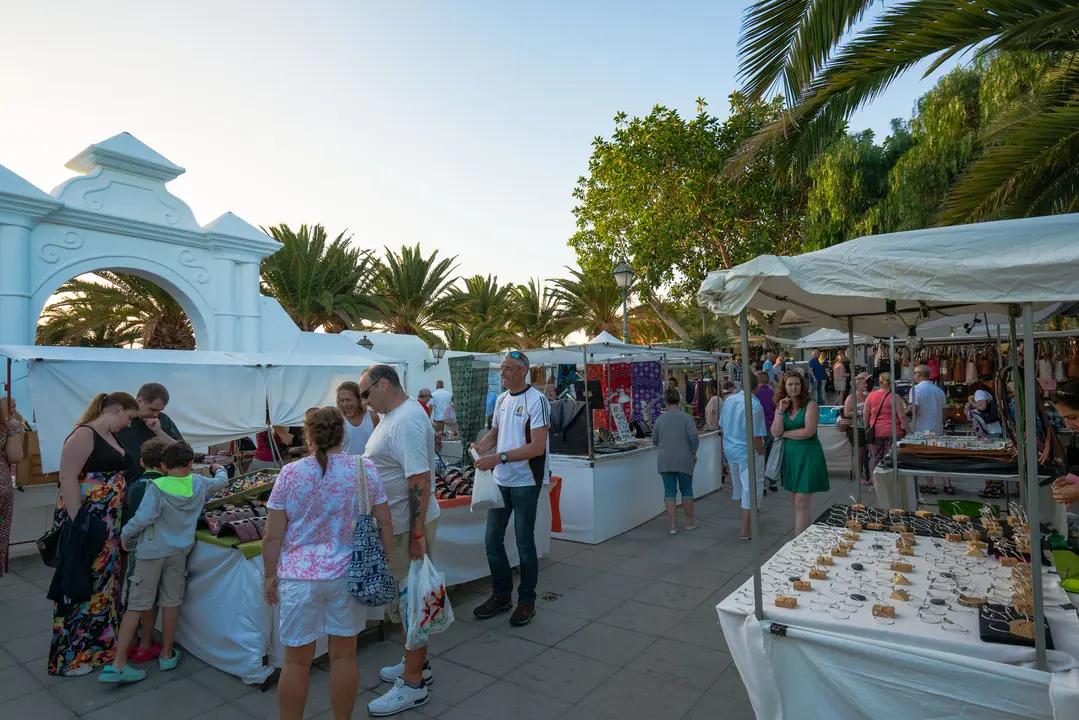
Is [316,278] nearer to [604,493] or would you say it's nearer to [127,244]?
[127,244]

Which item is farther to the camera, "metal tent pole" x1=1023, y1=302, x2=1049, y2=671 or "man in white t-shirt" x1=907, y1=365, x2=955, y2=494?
"man in white t-shirt" x1=907, y1=365, x2=955, y2=494

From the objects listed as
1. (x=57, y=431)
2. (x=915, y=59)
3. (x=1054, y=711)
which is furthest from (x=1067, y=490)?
(x=57, y=431)

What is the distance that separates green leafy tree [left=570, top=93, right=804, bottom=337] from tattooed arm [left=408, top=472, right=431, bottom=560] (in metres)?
15.9

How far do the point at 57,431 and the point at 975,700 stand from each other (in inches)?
304

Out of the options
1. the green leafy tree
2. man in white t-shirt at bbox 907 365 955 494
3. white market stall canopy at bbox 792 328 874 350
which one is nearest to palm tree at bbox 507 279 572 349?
the green leafy tree

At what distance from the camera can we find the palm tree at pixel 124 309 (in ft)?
45.0

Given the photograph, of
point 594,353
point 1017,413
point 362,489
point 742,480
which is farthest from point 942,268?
point 594,353

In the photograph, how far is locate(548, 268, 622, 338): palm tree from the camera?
27203 mm

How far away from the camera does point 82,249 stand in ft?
27.8

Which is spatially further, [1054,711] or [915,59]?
[915,59]

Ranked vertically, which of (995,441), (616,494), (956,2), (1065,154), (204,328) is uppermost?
(956,2)

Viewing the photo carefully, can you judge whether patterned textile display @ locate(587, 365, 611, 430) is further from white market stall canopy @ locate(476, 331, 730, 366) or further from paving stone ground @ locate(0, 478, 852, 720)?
paving stone ground @ locate(0, 478, 852, 720)

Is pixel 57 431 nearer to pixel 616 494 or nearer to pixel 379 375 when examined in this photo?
pixel 379 375

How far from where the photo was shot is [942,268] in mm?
2287
